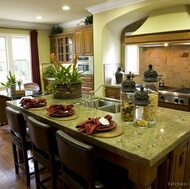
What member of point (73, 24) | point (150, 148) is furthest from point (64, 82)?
point (73, 24)

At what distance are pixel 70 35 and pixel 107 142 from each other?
4.73 m

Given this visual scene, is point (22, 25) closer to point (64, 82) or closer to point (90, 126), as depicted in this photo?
point (64, 82)

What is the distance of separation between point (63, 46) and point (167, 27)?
348cm

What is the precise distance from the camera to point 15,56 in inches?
238

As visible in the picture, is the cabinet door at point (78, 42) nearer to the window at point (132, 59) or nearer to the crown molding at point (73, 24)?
the crown molding at point (73, 24)

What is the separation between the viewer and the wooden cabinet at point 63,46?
224 inches

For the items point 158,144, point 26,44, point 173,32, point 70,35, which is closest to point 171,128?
point 158,144

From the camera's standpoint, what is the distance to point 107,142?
1358 mm

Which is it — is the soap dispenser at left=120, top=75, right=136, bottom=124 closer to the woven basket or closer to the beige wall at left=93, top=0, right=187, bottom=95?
the woven basket

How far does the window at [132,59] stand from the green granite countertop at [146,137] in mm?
2719

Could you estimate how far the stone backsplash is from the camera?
3705mm

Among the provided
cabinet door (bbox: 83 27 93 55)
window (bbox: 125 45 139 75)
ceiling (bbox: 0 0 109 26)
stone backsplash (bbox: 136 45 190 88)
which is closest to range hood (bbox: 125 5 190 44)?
stone backsplash (bbox: 136 45 190 88)

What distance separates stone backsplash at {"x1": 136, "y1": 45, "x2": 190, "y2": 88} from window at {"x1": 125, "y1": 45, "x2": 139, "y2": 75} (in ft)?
0.88

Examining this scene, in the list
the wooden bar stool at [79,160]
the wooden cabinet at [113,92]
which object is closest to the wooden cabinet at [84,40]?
the wooden cabinet at [113,92]
